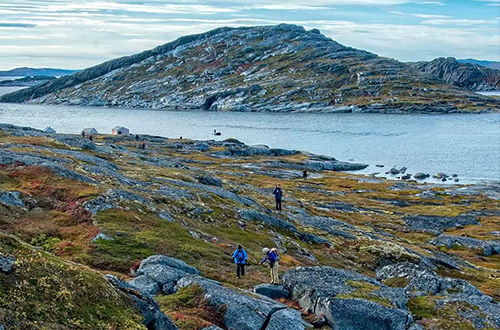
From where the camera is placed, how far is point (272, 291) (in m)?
31.4

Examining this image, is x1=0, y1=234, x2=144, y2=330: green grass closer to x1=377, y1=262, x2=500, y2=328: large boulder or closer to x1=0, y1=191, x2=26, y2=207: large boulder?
x1=0, y1=191, x2=26, y2=207: large boulder

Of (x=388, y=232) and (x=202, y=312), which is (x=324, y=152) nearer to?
(x=388, y=232)

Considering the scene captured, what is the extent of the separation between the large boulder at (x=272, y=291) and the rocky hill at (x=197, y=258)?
0.09 m

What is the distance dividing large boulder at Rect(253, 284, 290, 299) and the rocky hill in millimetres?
86

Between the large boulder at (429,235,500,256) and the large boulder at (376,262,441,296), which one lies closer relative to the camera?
the large boulder at (376,262,441,296)

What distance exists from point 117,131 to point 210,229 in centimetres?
14841

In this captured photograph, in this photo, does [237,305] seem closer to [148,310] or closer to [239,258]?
[148,310]

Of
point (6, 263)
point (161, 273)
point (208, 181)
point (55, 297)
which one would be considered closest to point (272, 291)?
point (161, 273)

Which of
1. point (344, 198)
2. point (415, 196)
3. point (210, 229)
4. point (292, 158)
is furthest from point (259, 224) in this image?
point (292, 158)

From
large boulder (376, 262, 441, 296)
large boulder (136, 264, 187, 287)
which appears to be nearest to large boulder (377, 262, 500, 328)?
large boulder (376, 262, 441, 296)

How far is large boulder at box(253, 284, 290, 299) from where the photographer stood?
31.0 metres

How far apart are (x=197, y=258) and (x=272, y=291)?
7.32m

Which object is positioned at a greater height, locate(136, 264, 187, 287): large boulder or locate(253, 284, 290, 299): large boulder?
locate(136, 264, 187, 287): large boulder

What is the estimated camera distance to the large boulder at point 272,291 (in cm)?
3105
